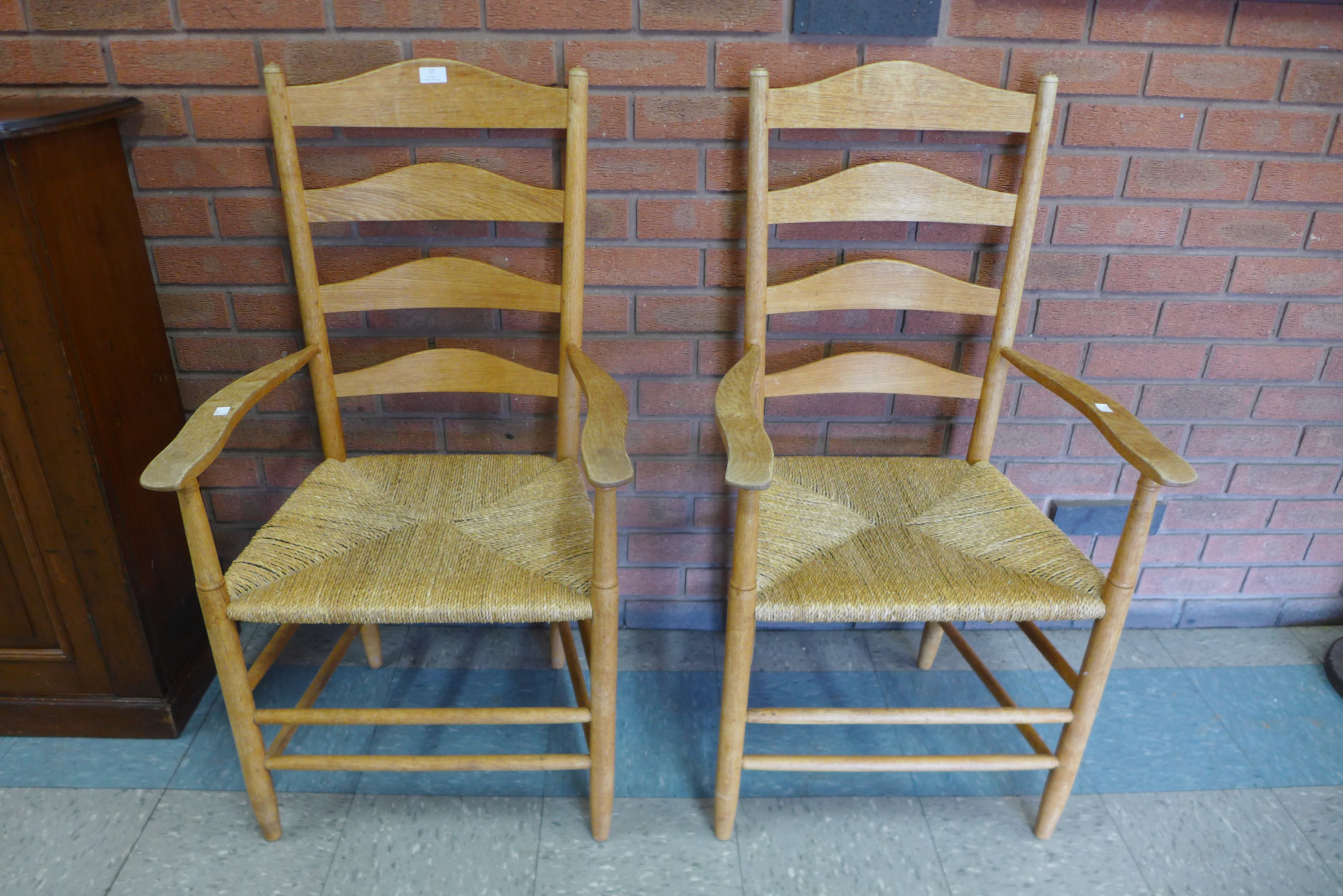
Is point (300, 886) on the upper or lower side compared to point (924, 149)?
lower

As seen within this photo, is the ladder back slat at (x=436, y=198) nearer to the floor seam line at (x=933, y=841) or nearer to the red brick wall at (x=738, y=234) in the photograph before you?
the red brick wall at (x=738, y=234)

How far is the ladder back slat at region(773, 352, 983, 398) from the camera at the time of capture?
1.50 m

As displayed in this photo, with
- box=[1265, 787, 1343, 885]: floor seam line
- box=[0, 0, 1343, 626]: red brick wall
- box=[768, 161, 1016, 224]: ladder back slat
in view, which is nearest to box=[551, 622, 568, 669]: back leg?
box=[0, 0, 1343, 626]: red brick wall

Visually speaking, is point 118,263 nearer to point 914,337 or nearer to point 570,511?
point 570,511

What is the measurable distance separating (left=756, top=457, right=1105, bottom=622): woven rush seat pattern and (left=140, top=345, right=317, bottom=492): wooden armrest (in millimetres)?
762

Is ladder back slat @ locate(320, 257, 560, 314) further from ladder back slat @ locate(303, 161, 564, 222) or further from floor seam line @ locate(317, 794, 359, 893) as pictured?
floor seam line @ locate(317, 794, 359, 893)

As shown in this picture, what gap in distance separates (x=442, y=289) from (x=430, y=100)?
0.30 meters

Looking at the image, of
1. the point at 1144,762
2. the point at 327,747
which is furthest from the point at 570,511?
the point at 1144,762

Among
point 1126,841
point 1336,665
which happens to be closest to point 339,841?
point 1126,841

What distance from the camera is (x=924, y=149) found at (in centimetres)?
149

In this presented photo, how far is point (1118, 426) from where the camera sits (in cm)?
123

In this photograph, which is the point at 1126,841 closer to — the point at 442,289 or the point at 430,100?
the point at 442,289

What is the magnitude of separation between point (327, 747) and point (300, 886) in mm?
275

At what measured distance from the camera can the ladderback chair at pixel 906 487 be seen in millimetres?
1212
